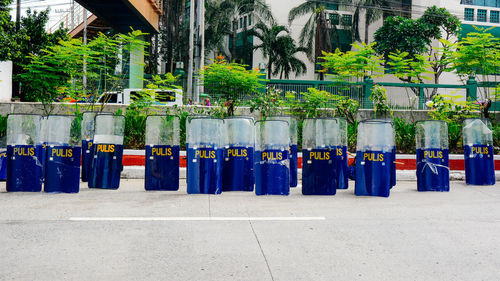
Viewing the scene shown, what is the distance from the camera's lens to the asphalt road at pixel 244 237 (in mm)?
4613

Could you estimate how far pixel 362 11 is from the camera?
44.3 m

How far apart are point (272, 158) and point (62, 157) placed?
380 cm

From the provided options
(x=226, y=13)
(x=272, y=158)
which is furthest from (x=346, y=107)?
(x=226, y=13)

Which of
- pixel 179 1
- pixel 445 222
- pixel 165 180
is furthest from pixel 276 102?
pixel 179 1

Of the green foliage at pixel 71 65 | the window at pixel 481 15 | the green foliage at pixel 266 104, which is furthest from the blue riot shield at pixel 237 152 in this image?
the window at pixel 481 15

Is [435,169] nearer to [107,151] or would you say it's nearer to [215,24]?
[107,151]

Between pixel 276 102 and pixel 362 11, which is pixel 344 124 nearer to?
pixel 276 102

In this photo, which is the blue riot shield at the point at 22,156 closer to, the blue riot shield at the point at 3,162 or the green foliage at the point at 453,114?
the blue riot shield at the point at 3,162

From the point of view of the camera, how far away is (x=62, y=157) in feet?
28.7

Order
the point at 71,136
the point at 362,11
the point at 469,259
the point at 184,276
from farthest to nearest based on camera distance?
1. the point at 362,11
2. the point at 71,136
3. the point at 469,259
4. the point at 184,276

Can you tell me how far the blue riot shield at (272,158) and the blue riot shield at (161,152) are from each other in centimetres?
159

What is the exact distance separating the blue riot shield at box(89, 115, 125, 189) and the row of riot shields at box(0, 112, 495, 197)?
0.7 inches

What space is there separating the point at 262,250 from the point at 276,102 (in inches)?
340

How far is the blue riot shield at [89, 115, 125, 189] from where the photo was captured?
923 centimetres
